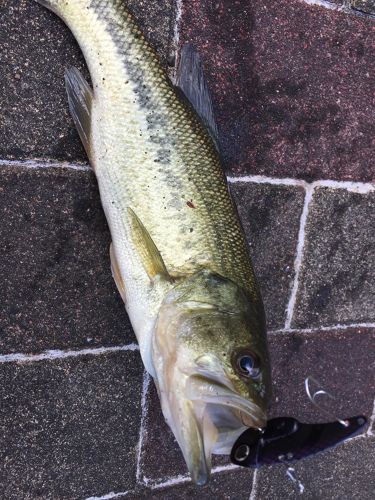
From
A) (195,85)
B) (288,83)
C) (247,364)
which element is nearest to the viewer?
(247,364)

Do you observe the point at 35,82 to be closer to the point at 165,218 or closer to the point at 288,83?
the point at 165,218

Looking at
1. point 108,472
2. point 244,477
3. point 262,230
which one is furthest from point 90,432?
point 262,230

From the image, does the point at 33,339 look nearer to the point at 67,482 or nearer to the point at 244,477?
the point at 67,482

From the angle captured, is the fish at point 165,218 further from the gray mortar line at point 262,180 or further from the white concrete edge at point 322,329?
the white concrete edge at point 322,329

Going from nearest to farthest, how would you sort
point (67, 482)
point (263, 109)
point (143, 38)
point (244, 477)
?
point (143, 38) → point (67, 482) → point (263, 109) → point (244, 477)

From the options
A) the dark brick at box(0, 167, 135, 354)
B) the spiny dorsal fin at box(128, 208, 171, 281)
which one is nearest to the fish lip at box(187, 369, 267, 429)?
the spiny dorsal fin at box(128, 208, 171, 281)

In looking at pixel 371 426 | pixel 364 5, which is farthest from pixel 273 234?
pixel 371 426
